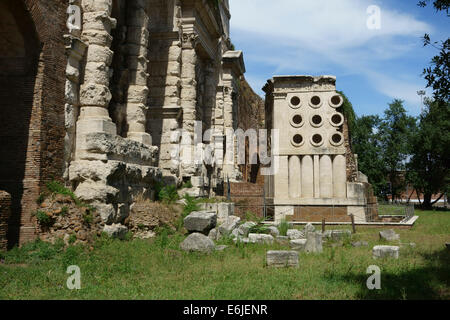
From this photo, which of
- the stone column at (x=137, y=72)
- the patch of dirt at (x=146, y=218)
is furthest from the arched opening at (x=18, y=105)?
the stone column at (x=137, y=72)

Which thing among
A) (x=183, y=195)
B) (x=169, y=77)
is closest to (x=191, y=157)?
(x=183, y=195)

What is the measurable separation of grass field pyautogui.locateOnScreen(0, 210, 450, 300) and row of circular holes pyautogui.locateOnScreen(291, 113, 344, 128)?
8923 mm

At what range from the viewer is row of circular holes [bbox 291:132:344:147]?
17.4 m

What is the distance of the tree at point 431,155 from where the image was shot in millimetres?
36938

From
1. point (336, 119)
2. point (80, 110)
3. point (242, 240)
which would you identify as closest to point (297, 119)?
point (336, 119)

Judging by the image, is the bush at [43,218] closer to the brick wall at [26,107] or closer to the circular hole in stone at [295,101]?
the brick wall at [26,107]

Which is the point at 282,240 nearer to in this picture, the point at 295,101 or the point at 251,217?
the point at 251,217

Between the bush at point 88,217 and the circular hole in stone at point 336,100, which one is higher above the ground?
the circular hole in stone at point 336,100

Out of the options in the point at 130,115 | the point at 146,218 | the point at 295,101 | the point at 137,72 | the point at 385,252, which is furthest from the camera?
the point at 295,101

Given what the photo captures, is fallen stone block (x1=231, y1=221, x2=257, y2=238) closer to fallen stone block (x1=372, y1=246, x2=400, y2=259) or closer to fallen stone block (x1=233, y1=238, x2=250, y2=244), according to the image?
fallen stone block (x1=233, y1=238, x2=250, y2=244)

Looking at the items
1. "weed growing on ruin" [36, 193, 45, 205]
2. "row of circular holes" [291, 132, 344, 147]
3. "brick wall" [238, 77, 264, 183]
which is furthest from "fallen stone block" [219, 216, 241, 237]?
"brick wall" [238, 77, 264, 183]

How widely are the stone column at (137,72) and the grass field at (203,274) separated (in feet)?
13.5

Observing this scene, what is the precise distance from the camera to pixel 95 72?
10.2 metres

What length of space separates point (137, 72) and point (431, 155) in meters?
34.3
